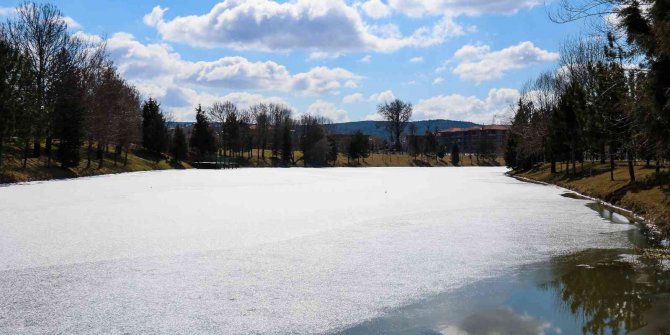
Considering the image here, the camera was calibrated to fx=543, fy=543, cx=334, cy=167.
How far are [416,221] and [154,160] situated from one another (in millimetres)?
71740

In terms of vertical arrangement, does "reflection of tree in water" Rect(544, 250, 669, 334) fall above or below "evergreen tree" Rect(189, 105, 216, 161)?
below

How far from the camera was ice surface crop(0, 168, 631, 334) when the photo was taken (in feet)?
25.0

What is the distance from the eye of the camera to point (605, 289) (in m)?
9.48

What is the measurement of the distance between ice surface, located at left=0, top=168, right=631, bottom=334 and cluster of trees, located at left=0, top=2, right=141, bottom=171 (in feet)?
62.3

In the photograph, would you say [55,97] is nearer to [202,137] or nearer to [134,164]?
[134,164]

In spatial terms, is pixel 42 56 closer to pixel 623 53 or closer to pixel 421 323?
pixel 623 53

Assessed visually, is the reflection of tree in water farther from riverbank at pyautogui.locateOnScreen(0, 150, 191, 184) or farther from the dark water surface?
riverbank at pyautogui.locateOnScreen(0, 150, 191, 184)

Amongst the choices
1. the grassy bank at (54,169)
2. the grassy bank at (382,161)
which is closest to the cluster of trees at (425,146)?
the grassy bank at (382,161)

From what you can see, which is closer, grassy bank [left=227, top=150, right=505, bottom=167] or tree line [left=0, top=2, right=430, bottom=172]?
tree line [left=0, top=2, right=430, bottom=172]

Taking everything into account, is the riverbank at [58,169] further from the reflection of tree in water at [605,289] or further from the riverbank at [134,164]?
the reflection of tree in water at [605,289]

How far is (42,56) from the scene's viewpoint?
49.8 metres

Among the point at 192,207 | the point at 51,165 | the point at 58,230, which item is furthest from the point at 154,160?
the point at 58,230

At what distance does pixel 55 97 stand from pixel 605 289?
51.2 metres

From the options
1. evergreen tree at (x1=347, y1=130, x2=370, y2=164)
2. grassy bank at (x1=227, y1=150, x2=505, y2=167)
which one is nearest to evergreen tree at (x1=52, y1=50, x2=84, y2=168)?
grassy bank at (x1=227, y1=150, x2=505, y2=167)
